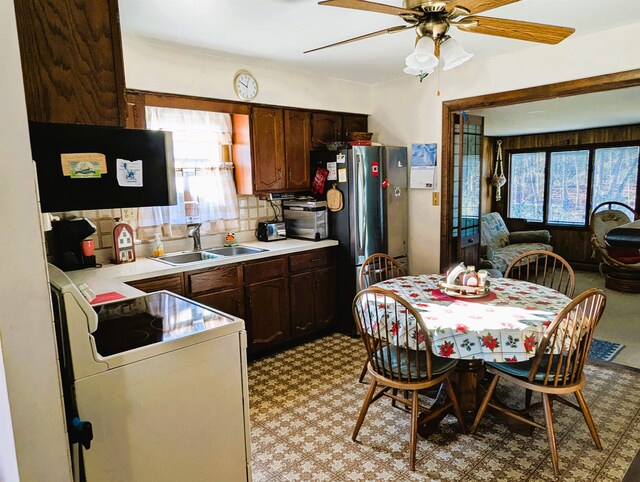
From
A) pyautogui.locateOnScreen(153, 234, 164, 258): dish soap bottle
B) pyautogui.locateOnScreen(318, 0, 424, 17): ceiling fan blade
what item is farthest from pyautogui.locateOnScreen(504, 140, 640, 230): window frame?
pyautogui.locateOnScreen(153, 234, 164, 258): dish soap bottle

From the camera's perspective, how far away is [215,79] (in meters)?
3.52

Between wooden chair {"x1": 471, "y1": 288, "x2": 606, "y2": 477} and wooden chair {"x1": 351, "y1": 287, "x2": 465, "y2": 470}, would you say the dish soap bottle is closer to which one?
wooden chair {"x1": 351, "y1": 287, "x2": 465, "y2": 470}

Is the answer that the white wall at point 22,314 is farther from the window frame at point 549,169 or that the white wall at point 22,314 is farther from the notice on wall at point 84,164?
the window frame at point 549,169

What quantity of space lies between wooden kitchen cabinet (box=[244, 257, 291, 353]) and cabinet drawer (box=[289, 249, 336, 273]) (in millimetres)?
107

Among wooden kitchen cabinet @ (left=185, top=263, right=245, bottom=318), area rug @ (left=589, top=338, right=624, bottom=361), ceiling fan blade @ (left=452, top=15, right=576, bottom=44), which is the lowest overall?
area rug @ (left=589, top=338, right=624, bottom=361)

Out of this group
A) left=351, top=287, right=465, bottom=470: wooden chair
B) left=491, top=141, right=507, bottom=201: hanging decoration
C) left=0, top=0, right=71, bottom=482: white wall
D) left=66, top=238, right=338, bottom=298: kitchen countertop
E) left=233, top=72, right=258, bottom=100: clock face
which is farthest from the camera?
left=491, top=141, right=507, bottom=201: hanging decoration

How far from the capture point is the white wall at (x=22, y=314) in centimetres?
100

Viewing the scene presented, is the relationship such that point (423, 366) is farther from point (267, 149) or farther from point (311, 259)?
point (267, 149)

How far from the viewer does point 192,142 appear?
144 inches

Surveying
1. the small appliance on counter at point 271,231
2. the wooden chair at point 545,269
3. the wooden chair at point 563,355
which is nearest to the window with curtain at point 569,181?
the wooden chair at point 545,269

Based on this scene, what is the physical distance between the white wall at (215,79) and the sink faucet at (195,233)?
1083 mm

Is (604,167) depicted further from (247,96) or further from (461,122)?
(247,96)

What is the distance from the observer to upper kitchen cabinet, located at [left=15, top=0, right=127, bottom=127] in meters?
1.15

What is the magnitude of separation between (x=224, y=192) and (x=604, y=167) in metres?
6.44
